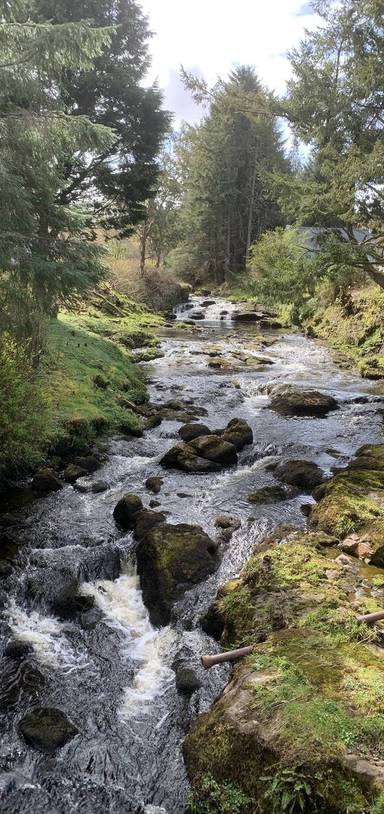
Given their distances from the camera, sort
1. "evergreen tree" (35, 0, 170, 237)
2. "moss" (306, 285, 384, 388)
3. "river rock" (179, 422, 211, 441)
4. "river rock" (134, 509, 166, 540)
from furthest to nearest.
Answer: "moss" (306, 285, 384, 388) < "evergreen tree" (35, 0, 170, 237) < "river rock" (179, 422, 211, 441) < "river rock" (134, 509, 166, 540)

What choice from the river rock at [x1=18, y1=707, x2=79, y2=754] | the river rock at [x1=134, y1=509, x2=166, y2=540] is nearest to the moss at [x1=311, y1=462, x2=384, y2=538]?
the river rock at [x1=134, y1=509, x2=166, y2=540]

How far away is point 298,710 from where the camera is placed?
14.3 feet

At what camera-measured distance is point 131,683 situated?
21.0 feet

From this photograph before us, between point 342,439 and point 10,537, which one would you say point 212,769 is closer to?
point 10,537

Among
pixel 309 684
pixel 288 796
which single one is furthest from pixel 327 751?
pixel 309 684

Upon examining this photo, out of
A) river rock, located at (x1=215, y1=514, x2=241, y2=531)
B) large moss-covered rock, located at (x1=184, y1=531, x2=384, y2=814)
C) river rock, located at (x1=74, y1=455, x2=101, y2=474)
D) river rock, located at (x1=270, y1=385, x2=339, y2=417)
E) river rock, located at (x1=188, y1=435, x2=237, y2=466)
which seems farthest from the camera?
river rock, located at (x1=270, y1=385, x2=339, y2=417)

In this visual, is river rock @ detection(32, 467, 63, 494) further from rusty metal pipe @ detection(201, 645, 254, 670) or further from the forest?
rusty metal pipe @ detection(201, 645, 254, 670)

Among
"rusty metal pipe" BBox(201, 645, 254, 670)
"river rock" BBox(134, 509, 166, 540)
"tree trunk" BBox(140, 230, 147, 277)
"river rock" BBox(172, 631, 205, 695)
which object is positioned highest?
"tree trunk" BBox(140, 230, 147, 277)

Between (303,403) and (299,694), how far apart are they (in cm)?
1282

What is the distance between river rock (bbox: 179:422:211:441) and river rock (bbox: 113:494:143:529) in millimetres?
4310

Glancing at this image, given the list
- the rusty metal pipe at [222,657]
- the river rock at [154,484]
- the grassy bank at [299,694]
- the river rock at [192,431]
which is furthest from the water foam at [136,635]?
the river rock at [192,431]

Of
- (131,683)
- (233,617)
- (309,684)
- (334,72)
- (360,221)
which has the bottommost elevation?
(131,683)

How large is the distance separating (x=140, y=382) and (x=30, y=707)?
13.8 metres

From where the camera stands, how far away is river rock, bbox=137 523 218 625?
305 inches
